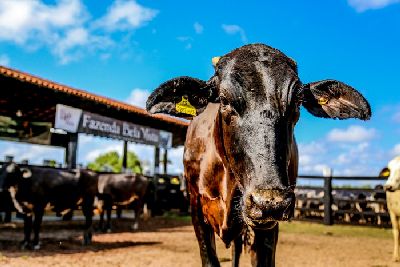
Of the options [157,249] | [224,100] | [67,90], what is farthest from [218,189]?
[67,90]

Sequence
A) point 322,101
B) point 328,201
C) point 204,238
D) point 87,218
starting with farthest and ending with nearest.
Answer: point 328,201 < point 87,218 < point 204,238 < point 322,101

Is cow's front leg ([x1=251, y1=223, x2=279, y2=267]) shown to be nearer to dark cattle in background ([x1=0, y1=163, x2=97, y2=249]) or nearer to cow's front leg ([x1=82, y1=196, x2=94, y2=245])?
dark cattle in background ([x1=0, y1=163, x2=97, y2=249])

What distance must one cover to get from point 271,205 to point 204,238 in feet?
6.10

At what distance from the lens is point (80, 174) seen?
10594mm

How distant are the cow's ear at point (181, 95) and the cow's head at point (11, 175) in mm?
6831

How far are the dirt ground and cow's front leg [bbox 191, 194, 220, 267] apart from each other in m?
3.59

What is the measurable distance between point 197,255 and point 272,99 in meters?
6.43

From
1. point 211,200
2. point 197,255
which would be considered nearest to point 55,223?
point 197,255

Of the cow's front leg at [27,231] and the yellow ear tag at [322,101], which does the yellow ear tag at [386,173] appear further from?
the cow's front leg at [27,231]

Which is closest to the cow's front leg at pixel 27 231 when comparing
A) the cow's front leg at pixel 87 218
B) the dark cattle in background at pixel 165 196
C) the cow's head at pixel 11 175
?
the cow's head at pixel 11 175

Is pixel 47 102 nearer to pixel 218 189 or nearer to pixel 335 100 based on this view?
pixel 218 189

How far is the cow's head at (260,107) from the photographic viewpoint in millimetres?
2512

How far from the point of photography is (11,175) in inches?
365

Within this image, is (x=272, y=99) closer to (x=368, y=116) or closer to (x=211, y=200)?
(x=368, y=116)
